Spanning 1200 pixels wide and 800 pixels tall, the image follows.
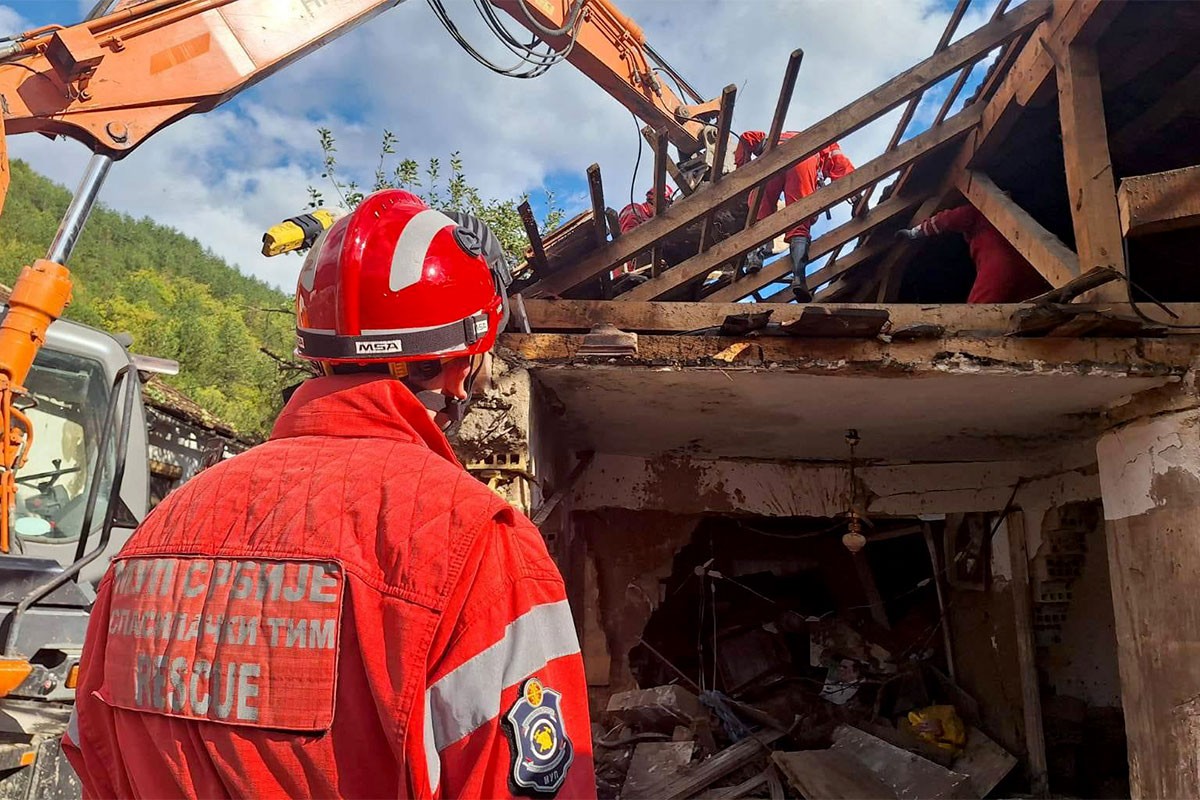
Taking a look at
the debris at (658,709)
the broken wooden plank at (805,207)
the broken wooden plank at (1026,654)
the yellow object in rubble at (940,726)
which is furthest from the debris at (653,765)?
the broken wooden plank at (805,207)

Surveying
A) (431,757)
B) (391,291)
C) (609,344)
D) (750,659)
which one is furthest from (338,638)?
(750,659)

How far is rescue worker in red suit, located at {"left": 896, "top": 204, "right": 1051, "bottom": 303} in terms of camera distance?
465cm

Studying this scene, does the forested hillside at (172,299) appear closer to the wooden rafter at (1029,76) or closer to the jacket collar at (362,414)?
the wooden rafter at (1029,76)

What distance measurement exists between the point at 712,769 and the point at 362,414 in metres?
4.72

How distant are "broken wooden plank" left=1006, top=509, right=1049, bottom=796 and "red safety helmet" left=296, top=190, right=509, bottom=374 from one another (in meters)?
5.47

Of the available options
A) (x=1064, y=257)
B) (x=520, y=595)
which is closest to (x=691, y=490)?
(x=1064, y=257)

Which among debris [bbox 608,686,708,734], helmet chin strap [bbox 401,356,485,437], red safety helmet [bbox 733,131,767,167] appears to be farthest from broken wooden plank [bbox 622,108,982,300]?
debris [bbox 608,686,708,734]

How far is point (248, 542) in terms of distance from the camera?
1142 mm

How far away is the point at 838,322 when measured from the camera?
11.1 feet

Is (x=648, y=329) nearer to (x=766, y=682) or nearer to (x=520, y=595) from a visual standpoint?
(x=520, y=595)

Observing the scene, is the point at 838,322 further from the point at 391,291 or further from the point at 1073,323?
the point at 391,291

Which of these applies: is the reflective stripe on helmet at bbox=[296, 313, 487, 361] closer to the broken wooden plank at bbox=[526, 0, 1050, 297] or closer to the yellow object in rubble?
the broken wooden plank at bbox=[526, 0, 1050, 297]

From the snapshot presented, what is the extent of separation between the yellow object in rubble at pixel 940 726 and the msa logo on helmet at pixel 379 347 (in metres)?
5.75

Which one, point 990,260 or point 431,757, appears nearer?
point 431,757
